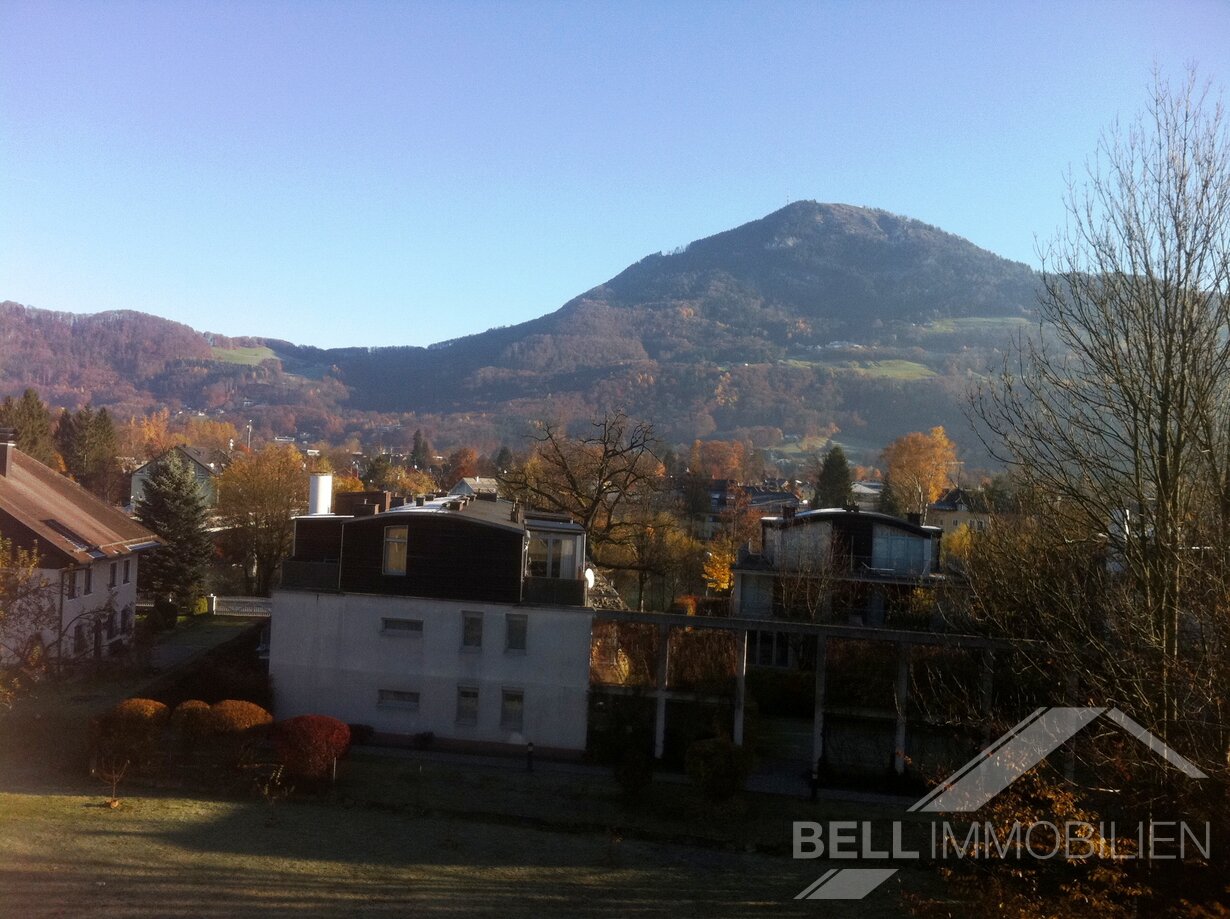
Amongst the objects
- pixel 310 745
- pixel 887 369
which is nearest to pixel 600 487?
pixel 310 745

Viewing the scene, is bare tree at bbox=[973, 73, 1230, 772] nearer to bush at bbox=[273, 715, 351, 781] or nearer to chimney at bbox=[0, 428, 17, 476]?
bush at bbox=[273, 715, 351, 781]

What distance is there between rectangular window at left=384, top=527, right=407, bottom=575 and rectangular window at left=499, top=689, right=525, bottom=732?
153 inches

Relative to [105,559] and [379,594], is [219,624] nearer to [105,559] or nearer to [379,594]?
[105,559]

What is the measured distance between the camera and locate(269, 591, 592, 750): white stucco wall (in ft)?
71.4

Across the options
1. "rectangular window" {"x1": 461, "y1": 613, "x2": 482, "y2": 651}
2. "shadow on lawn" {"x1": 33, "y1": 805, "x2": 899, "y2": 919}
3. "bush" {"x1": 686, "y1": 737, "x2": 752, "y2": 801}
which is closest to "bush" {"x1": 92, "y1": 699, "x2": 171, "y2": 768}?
"shadow on lawn" {"x1": 33, "y1": 805, "x2": 899, "y2": 919}

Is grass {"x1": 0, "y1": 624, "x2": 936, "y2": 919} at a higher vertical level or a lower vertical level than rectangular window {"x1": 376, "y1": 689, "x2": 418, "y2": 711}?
lower

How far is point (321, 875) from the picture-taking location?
45.3ft

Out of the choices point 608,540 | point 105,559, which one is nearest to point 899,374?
point 608,540

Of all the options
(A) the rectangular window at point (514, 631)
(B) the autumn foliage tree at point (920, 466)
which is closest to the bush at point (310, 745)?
(A) the rectangular window at point (514, 631)

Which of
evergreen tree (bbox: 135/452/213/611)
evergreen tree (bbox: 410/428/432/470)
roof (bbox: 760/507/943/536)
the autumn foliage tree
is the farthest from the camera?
evergreen tree (bbox: 410/428/432/470)

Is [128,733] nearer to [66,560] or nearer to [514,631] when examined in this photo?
[514,631]

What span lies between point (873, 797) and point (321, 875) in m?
11.2

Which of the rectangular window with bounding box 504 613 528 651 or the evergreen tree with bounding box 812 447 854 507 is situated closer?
the rectangular window with bounding box 504 613 528 651

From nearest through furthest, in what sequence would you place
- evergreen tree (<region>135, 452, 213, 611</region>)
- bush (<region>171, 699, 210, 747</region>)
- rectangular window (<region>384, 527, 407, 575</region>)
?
bush (<region>171, 699, 210, 747</region>) < rectangular window (<region>384, 527, 407, 575</region>) < evergreen tree (<region>135, 452, 213, 611</region>)
